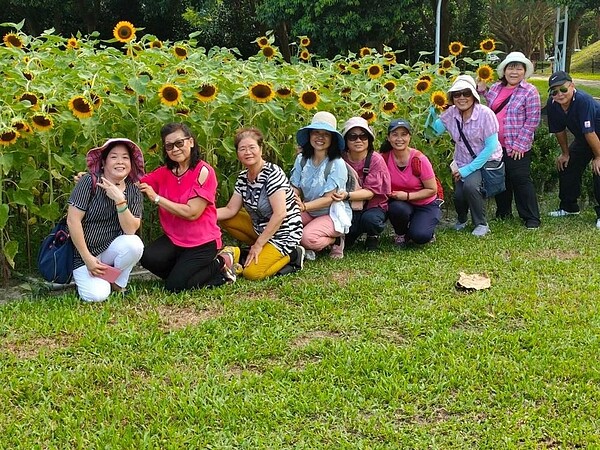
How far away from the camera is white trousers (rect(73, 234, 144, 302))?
3732 mm

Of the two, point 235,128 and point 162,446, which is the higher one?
point 235,128

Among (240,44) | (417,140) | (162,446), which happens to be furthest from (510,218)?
(240,44)

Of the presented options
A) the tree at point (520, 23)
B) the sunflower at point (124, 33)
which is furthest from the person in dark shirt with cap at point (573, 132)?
the tree at point (520, 23)

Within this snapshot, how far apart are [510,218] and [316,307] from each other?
2.84m

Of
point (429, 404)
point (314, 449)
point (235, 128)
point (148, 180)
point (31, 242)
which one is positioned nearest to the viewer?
point (314, 449)

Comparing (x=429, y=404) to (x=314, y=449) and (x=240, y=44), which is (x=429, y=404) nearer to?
(x=314, y=449)

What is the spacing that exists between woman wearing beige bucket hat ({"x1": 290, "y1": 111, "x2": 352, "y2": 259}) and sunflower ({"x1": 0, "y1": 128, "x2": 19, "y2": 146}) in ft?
6.06

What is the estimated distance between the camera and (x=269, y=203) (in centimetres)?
434

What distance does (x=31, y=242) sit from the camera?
443cm

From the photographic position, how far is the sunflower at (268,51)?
5689 mm

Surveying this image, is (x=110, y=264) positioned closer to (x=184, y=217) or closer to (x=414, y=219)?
(x=184, y=217)

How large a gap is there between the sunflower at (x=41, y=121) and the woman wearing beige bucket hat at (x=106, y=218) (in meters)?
0.33

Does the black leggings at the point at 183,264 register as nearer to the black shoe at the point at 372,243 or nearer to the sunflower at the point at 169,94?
the sunflower at the point at 169,94

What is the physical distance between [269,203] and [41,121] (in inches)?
58.1
